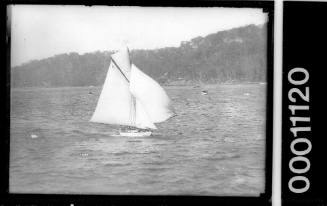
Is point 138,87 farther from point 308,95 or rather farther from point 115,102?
point 308,95

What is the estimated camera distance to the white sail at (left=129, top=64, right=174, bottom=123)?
1999 millimetres

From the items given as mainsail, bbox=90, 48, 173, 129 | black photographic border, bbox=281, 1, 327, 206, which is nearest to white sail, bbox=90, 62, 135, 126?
mainsail, bbox=90, 48, 173, 129

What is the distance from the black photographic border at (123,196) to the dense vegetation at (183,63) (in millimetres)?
47

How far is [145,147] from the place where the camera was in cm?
199

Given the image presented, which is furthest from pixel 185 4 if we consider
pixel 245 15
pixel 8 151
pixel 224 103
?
pixel 8 151

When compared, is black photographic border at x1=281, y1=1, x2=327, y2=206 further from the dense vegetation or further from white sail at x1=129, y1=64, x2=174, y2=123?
white sail at x1=129, y1=64, x2=174, y2=123

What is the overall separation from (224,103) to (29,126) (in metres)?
0.73

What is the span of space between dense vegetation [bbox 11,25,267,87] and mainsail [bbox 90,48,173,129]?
29 mm

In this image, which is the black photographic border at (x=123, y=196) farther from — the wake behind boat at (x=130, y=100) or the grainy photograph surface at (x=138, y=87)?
the wake behind boat at (x=130, y=100)

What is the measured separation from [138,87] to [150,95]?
0.18 feet

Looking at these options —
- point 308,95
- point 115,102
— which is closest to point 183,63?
point 115,102

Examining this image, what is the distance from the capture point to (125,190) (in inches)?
78.2

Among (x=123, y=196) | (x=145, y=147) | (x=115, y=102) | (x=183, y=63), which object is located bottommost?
(x=123, y=196)

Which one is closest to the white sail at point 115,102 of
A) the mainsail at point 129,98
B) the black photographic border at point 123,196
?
the mainsail at point 129,98
